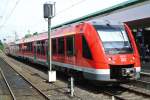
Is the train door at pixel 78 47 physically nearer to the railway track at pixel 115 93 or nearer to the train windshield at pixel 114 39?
the train windshield at pixel 114 39

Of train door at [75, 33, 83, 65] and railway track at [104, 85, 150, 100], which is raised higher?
train door at [75, 33, 83, 65]

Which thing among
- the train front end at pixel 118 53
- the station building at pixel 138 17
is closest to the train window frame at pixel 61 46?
the train front end at pixel 118 53

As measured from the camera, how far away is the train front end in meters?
15.5

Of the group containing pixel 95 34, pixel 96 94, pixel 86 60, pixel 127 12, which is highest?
pixel 127 12

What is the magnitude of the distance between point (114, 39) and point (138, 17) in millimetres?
11282

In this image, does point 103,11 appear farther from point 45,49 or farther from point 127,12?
point 45,49

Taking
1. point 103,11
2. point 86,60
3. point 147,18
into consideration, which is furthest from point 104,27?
point 103,11

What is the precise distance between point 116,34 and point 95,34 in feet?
3.45

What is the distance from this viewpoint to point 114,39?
645 inches

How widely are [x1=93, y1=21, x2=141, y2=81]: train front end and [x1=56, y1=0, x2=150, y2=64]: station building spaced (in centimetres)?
962

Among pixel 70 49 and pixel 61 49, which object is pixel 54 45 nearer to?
pixel 61 49

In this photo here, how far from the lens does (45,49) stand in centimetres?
2684

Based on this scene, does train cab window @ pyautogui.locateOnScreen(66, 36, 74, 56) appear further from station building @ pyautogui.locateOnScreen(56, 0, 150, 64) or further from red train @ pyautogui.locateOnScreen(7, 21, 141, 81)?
station building @ pyautogui.locateOnScreen(56, 0, 150, 64)

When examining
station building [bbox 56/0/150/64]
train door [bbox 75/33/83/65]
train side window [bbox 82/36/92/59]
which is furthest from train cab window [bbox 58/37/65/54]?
station building [bbox 56/0/150/64]
